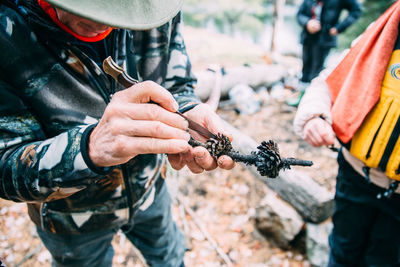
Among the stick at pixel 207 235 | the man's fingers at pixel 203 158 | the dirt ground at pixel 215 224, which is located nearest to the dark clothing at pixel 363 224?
the dirt ground at pixel 215 224

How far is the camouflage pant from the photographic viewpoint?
192cm

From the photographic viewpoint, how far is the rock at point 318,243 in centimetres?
338

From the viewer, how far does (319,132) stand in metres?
2.28

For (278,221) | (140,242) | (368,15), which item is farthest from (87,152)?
(368,15)

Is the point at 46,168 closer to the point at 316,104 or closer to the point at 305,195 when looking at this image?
the point at 316,104

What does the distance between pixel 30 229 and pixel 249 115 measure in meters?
5.95

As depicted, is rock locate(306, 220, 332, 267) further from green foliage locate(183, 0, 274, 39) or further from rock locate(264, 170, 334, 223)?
green foliage locate(183, 0, 274, 39)

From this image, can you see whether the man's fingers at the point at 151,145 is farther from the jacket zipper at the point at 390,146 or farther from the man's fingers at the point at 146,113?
the jacket zipper at the point at 390,146

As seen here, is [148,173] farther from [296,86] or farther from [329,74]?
[296,86]

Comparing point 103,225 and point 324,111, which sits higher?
point 324,111

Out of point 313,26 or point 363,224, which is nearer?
point 363,224

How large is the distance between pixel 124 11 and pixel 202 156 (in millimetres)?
958

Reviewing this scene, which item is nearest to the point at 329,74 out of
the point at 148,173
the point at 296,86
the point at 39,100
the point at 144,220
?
the point at 148,173

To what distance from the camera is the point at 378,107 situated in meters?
2.04
